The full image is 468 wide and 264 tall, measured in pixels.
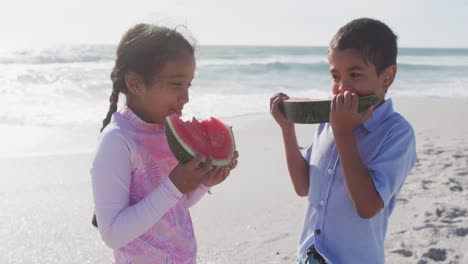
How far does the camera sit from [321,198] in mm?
2414

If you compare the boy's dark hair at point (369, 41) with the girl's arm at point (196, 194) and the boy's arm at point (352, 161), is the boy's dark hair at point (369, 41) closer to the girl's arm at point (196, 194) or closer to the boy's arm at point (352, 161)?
the boy's arm at point (352, 161)

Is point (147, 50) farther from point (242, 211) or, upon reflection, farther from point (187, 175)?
point (242, 211)

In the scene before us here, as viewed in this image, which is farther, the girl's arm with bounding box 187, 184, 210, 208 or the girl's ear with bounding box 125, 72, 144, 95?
the girl's arm with bounding box 187, 184, 210, 208

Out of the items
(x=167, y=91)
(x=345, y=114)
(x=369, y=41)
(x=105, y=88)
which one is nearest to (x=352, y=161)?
(x=345, y=114)

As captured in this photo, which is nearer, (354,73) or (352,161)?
(352,161)

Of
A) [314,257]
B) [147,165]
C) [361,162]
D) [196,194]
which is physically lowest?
[314,257]

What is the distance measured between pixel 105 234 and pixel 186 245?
366 mm

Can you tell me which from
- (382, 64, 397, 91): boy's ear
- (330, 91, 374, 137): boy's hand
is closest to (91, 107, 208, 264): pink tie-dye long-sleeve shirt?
(330, 91, 374, 137): boy's hand

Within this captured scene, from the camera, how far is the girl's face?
7.17 feet

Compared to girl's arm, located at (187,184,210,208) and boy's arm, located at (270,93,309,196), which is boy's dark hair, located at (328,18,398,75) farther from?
girl's arm, located at (187,184,210,208)

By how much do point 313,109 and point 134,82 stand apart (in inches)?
30.6

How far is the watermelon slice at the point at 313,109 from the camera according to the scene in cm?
217

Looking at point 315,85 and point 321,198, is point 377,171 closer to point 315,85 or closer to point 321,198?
point 321,198

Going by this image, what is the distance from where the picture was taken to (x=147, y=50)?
218cm
